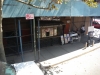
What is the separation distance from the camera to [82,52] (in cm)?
1029

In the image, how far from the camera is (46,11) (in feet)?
24.8

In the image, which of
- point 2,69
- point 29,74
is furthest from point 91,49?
point 2,69

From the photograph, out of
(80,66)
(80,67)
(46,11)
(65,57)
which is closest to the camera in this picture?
(46,11)

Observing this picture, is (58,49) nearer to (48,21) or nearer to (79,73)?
(48,21)

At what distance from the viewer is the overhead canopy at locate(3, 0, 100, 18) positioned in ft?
20.9

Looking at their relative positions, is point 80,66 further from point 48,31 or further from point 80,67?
point 48,31

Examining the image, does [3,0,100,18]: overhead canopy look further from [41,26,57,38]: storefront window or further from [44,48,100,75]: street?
[44,48,100,75]: street

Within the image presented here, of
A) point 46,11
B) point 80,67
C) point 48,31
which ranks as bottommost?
point 80,67

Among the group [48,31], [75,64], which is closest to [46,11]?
[48,31]

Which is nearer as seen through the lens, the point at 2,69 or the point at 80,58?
the point at 2,69

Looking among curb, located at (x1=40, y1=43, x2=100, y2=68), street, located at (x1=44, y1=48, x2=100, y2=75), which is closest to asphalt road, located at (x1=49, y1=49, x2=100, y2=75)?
street, located at (x1=44, y1=48, x2=100, y2=75)

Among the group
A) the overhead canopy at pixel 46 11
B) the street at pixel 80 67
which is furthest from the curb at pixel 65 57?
the overhead canopy at pixel 46 11

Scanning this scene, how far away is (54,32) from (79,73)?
5401 mm

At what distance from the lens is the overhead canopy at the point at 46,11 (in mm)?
6360
